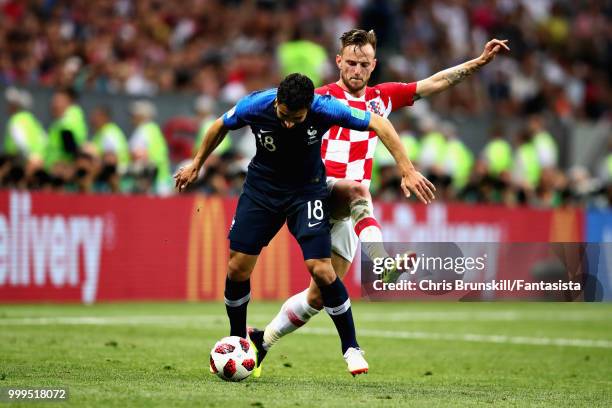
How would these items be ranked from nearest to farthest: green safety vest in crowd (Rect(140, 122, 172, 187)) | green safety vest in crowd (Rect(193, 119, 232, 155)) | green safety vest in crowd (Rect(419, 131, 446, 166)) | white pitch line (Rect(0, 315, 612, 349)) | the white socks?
the white socks < white pitch line (Rect(0, 315, 612, 349)) < green safety vest in crowd (Rect(140, 122, 172, 187)) < green safety vest in crowd (Rect(193, 119, 232, 155)) < green safety vest in crowd (Rect(419, 131, 446, 166))

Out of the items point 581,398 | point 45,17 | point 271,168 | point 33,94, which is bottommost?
point 581,398

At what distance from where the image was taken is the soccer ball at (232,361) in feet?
30.3

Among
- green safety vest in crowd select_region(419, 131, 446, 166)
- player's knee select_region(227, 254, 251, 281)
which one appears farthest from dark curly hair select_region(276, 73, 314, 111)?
green safety vest in crowd select_region(419, 131, 446, 166)

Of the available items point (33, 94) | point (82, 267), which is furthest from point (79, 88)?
point (82, 267)

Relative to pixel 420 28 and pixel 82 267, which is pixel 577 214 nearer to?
pixel 420 28

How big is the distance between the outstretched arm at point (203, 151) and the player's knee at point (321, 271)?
1.16 m

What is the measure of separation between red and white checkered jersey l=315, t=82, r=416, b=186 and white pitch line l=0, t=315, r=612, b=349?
4493 millimetres

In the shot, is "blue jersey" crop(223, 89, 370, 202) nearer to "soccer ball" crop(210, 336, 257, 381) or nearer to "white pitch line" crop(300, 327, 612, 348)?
"soccer ball" crop(210, 336, 257, 381)

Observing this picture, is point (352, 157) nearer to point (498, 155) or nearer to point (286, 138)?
point (286, 138)

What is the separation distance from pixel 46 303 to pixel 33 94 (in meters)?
3.75

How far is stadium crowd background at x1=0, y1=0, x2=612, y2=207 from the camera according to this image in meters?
18.6

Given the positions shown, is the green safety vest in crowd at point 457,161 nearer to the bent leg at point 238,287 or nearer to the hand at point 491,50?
the hand at point 491,50

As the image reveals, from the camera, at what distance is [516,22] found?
28.7 m

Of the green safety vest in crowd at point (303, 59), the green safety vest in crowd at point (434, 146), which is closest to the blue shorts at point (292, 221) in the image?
the green safety vest in crowd at point (303, 59)
